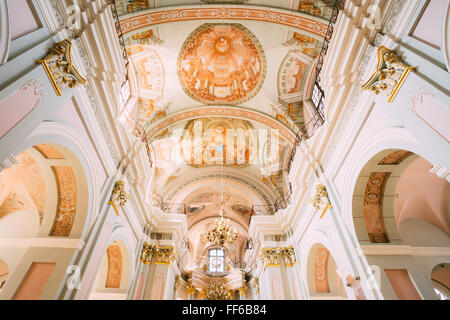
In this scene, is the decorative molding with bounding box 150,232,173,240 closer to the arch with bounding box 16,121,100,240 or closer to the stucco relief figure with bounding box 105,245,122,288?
the stucco relief figure with bounding box 105,245,122,288

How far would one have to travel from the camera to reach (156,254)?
967 cm

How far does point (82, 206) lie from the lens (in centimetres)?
541

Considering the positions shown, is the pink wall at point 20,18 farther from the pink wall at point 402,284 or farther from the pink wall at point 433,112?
the pink wall at point 402,284

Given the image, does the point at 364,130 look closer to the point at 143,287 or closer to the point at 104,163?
the point at 104,163

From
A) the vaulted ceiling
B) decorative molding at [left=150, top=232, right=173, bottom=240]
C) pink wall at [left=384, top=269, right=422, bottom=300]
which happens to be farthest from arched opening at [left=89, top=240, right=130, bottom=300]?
pink wall at [left=384, top=269, right=422, bottom=300]

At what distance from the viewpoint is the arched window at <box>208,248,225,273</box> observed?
18156mm

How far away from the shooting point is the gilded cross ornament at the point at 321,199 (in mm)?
6514

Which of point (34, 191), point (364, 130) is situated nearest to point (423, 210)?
point (364, 130)

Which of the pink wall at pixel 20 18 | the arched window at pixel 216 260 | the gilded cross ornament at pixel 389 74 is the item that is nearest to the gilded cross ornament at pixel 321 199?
the gilded cross ornament at pixel 389 74

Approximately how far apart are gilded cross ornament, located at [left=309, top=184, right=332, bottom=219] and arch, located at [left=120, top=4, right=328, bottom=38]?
466 cm

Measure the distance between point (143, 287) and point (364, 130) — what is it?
29.6ft

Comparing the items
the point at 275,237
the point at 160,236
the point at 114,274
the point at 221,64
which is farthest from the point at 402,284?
the point at 221,64

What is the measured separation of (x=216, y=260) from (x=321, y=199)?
1438cm

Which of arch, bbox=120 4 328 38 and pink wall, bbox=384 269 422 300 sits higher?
arch, bbox=120 4 328 38
